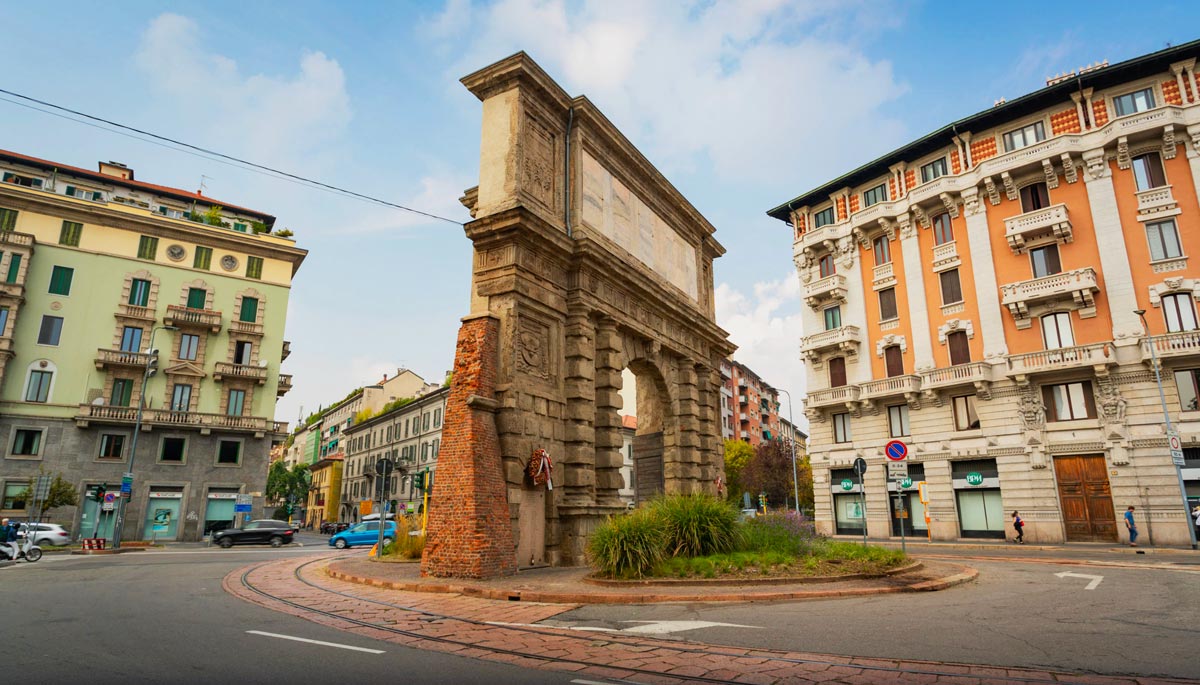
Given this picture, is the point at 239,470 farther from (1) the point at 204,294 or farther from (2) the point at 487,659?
(2) the point at 487,659

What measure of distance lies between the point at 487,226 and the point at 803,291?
1131 inches

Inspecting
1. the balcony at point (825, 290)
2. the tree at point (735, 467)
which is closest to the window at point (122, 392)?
the balcony at point (825, 290)

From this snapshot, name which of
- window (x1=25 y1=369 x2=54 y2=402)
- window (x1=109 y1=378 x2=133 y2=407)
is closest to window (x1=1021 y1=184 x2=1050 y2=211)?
window (x1=109 y1=378 x2=133 y2=407)

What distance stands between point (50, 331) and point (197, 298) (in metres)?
7.36

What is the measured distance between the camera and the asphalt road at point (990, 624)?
6125mm

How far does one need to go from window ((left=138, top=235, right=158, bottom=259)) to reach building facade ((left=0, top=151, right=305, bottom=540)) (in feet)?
0.27

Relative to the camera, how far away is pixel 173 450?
38.2m

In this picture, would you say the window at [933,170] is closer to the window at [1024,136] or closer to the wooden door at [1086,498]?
the window at [1024,136]

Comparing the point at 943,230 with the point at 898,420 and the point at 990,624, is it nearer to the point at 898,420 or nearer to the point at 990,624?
the point at 898,420

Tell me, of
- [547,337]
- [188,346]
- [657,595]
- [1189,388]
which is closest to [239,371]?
[188,346]

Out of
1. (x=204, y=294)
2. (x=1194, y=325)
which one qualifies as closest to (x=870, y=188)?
(x=1194, y=325)

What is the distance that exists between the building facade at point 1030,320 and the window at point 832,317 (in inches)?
30.2

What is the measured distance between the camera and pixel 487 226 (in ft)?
53.7

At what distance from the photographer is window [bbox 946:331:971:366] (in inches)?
1282
